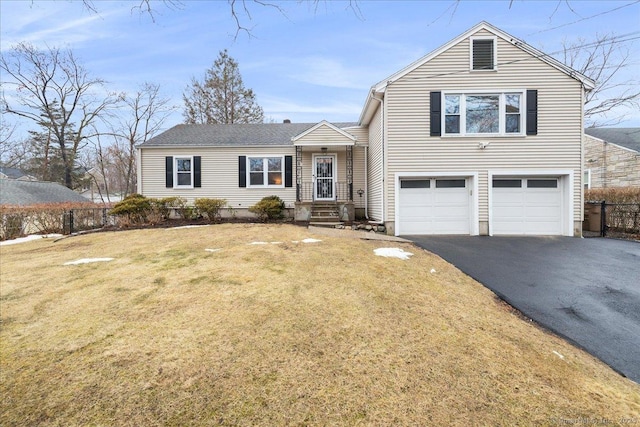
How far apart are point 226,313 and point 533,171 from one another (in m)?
10.3

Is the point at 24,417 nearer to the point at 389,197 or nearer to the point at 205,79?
the point at 389,197

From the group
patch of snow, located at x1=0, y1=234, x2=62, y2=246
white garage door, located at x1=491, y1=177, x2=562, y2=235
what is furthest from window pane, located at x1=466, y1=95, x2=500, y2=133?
patch of snow, located at x1=0, y1=234, x2=62, y2=246

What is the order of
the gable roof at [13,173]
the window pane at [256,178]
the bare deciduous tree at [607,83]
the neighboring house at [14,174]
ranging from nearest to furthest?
the window pane at [256,178] < the bare deciduous tree at [607,83] < the neighboring house at [14,174] < the gable roof at [13,173]

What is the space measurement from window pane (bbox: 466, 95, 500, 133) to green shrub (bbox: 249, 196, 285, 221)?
25.0 feet

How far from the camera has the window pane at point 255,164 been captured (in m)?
13.6

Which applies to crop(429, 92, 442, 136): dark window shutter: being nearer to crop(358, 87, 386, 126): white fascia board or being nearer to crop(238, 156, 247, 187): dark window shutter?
crop(358, 87, 386, 126): white fascia board

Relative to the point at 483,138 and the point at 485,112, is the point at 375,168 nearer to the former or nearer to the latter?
the point at 483,138

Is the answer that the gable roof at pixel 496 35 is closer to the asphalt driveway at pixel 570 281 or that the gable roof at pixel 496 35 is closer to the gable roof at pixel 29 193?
the asphalt driveway at pixel 570 281

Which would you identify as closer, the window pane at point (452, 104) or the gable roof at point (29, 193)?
the window pane at point (452, 104)

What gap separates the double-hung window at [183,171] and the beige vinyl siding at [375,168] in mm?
8247

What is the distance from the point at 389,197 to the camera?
32.0ft

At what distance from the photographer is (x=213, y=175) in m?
13.5

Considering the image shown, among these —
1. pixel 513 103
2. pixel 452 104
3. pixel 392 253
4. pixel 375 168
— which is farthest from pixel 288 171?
pixel 513 103

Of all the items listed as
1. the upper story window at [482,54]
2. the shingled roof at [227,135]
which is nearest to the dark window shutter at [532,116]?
the upper story window at [482,54]
